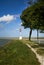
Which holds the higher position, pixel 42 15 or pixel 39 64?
pixel 42 15

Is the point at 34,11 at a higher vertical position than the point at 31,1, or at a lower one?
lower

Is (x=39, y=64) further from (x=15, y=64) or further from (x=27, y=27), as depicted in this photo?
(x=27, y=27)

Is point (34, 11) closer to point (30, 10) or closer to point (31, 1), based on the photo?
point (30, 10)

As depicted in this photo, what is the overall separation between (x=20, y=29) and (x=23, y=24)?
175 inches

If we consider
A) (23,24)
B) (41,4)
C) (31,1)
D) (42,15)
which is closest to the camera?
(41,4)

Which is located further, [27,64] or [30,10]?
[30,10]

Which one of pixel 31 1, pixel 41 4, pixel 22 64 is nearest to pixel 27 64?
pixel 22 64

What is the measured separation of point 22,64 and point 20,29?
5652 centimetres

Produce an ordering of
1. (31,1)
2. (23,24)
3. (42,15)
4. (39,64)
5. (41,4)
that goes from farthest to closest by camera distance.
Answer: (23,24)
(31,1)
(42,15)
(41,4)
(39,64)

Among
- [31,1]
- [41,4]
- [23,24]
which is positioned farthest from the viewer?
[23,24]

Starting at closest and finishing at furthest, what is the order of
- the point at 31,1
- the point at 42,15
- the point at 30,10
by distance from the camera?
the point at 30,10 → the point at 42,15 → the point at 31,1

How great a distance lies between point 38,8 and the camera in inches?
979

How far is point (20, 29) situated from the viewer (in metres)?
72.2

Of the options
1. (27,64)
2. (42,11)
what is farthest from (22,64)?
(42,11)
